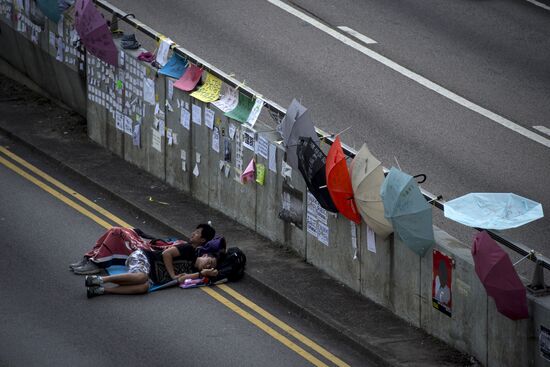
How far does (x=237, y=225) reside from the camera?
16.7 metres

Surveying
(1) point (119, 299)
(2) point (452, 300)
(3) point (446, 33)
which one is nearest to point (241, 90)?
(1) point (119, 299)

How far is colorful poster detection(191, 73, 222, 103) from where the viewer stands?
16.6 m

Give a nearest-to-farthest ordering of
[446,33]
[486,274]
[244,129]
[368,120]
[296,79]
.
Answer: [486,274]
[244,129]
[368,120]
[296,79]
[446,33]

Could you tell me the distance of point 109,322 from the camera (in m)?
13.8

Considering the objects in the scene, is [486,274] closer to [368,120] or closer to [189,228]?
[189,228]

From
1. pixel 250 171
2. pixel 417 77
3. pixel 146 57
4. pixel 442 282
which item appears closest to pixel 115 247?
pixel 250 171

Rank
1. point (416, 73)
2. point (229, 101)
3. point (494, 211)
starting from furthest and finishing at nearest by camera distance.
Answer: point (416, 73) < point (229, 101) < point (494, 211)

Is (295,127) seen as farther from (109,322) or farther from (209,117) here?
(109,322)

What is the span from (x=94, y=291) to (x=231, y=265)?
167 cm

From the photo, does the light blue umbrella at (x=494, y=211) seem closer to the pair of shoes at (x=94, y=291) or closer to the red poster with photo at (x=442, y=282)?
the red poster with photo at (x=442, y=282)

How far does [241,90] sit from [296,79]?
4.86 meters

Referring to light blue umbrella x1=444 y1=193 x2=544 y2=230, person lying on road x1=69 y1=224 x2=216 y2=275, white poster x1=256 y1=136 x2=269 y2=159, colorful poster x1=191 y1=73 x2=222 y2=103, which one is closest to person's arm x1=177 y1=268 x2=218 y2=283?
person lying on road x1=69 y1=224 x2=216 y2=275

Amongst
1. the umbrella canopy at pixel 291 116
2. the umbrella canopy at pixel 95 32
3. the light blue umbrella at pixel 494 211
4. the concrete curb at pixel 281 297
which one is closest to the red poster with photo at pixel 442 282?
the light blue umbrella at pixel 494 211

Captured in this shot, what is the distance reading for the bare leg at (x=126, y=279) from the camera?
1442cm
